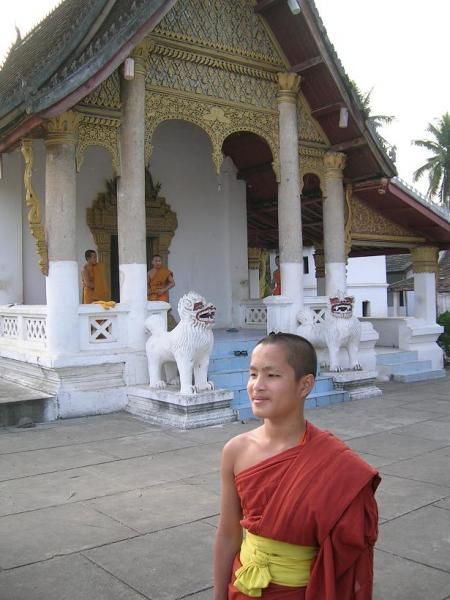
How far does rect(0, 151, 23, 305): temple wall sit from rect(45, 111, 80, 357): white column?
2.27 meters

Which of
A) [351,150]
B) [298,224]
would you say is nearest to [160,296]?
[298,224]

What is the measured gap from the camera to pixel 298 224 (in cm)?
1010

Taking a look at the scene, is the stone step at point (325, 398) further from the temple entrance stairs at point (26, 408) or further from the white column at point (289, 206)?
the temple entrance stairs at point (26, 408)

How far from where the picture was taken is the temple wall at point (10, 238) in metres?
10.2

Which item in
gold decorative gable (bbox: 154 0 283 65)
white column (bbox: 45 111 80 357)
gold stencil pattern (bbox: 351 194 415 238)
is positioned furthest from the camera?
gold stencil pattern (bbox: 351 194 415 238)

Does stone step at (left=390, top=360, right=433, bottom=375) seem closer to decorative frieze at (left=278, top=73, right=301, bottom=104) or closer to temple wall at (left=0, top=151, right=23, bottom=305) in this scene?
decorative frieze at (left=278, top=73, right=301, bottom=104)

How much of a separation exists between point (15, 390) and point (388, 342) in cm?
767

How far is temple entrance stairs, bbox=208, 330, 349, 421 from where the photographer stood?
27.7 ft

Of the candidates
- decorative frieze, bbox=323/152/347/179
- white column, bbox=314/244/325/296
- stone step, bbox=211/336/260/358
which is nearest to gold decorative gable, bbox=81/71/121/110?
stone step, bbox=211/336/260/358

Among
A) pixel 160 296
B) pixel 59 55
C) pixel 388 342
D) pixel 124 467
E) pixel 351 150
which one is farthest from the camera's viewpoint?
pixel 388 342

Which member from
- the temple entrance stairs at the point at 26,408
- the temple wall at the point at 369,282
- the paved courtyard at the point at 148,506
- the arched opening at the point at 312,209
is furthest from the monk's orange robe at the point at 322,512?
the temple wall at the point at 369,282

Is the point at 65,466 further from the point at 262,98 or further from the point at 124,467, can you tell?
the point at 262,98

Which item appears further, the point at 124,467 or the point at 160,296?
the point at 160,296

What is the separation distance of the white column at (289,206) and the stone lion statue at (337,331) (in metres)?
0.42
